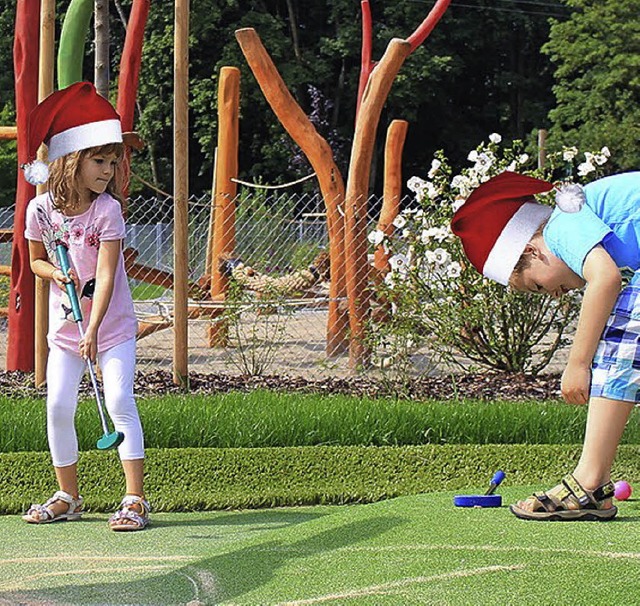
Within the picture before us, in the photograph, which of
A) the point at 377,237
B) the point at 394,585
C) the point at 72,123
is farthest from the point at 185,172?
the point at 394,585

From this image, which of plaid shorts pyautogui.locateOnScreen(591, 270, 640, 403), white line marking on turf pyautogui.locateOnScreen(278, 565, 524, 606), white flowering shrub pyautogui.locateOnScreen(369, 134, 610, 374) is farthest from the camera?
white flowering shrub pyautogui.locateOnScreen(369, 134, 610, 374)

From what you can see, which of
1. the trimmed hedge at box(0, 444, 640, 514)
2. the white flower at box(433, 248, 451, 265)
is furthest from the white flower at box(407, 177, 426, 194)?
the trimmed hedge at box(0, 444, 640, 514)

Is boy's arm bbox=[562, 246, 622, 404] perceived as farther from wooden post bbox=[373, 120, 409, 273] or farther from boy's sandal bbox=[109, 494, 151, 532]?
wooden post bbox=[373, 120, 409, 273]

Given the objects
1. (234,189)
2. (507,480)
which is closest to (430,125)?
(234,189)

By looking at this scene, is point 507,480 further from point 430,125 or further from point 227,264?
point 430,125

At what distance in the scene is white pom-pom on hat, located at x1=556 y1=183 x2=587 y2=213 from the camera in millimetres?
3812

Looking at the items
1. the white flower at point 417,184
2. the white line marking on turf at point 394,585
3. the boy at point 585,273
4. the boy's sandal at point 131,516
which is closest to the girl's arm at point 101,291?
the boy's sandal at point 131,516

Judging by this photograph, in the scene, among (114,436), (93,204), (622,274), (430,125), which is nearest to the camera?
(622,274)

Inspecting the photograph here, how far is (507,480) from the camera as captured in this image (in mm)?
5473

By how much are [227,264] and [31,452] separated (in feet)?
17.2

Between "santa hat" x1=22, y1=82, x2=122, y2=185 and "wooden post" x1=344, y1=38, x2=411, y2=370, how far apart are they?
162 inches

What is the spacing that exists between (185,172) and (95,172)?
2.70 m

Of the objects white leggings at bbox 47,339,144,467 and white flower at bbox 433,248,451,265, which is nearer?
white leggings at bbox 47,339,144,467

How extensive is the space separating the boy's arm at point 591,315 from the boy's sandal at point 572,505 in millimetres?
414
